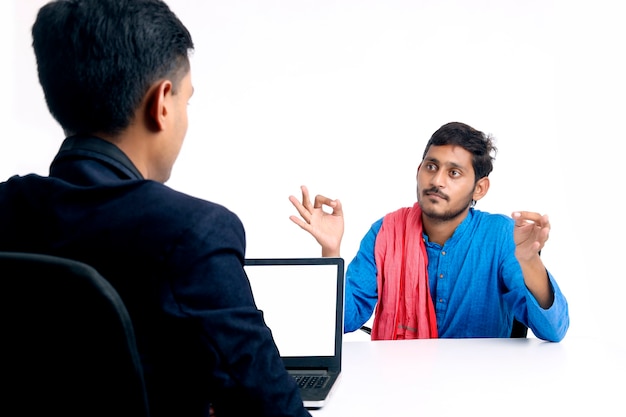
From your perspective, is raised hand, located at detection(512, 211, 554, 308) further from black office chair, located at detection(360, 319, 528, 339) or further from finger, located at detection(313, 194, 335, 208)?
finger, located at detection(313, 194, 335, 208)

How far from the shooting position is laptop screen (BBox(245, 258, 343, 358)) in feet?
4.78

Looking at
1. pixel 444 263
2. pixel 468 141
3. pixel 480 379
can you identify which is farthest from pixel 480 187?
pixel 480 379

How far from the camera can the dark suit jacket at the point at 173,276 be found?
24.9 inches

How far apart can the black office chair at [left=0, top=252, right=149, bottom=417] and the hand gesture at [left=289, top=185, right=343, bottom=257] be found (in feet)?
4.06

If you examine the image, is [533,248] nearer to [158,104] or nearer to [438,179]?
[438,179]

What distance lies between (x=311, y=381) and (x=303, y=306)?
20cm

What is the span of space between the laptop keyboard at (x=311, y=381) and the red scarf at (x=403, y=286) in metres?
0.85

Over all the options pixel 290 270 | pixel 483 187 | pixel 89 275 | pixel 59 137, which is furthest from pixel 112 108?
pixel 59 137

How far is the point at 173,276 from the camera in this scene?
63 centimetres

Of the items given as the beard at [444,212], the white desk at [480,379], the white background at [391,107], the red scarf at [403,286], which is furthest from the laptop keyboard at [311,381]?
the white background at [391,107]

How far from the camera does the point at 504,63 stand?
3.73 meters

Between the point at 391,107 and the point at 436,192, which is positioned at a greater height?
the point at 391,107

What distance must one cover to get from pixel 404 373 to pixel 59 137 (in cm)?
297

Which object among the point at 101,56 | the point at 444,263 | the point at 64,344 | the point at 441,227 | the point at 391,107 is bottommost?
the point at 444,263
